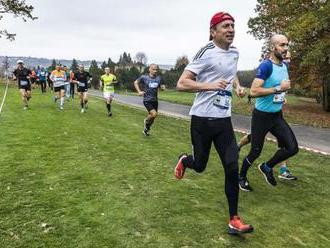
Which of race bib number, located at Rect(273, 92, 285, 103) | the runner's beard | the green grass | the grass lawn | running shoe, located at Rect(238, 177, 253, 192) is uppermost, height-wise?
the runner's beard

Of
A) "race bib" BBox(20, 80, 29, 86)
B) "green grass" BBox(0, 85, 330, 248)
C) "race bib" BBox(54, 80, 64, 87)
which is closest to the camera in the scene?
"green grass" BBox(0, 85, 330, 248)

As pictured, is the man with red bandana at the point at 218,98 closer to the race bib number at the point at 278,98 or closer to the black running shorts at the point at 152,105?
the race bib number at the point at 278,98

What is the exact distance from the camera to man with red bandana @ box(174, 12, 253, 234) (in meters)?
5.47

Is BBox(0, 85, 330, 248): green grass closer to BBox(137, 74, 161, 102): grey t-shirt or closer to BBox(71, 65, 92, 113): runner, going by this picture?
BBox(137, 74, 161, 102): grey t-shirt

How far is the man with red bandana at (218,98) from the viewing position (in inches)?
215

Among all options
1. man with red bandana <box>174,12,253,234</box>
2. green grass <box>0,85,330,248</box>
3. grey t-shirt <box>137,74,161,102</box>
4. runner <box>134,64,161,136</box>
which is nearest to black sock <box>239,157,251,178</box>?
green grass <box>0,85,330,248</box>

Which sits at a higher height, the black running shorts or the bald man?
the bald man

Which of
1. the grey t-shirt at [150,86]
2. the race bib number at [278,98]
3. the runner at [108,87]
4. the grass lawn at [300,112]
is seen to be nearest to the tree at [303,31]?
the grass lawn at [300,112]

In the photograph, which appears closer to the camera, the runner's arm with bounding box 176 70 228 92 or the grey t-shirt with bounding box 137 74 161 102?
the runner's arm with bounding box 176 70 228 92

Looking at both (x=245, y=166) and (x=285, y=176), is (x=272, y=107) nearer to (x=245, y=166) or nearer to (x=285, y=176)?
(x=245, y=166)

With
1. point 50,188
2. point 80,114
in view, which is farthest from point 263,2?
point 50,188

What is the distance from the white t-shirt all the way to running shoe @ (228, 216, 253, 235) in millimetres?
1230

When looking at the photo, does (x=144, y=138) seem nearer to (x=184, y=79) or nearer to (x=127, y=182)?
(x=127, y=182)

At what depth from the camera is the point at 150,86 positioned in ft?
47.4
